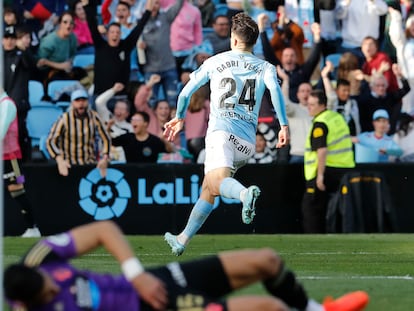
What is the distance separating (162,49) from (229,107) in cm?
801

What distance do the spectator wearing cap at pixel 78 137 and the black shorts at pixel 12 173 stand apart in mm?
643

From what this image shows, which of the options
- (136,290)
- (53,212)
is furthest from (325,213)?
(136,290)

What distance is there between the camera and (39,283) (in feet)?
21.2

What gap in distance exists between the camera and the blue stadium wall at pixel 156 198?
18.7 meters

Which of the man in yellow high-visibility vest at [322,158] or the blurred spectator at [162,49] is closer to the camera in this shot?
the man in yellow high-visibility vest at [322,158]

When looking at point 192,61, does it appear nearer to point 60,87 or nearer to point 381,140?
point 60,87

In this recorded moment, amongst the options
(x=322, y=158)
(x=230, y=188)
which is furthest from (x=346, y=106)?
(x=230, y=188)

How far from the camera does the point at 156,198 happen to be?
1877cm

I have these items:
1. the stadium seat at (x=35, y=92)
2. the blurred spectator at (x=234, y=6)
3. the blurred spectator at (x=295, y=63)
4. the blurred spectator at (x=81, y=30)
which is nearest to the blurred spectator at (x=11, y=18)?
the stadium seat at (x=35, y=92)

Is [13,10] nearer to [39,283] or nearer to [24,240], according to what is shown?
[24,240]

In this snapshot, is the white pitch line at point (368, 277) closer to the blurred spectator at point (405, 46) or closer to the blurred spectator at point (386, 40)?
the blurred spectator at point (405, 46)

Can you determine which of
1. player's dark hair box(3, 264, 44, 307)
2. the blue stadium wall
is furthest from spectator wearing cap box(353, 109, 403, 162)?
player's dark hair box(3, 264, 44, 307)

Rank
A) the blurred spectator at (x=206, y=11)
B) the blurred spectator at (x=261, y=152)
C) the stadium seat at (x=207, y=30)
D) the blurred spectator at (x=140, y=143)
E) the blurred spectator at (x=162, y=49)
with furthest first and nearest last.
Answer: the blurred spectator at (x=206, y=11), the stadium seat at (x=207, y=30), the blurred spectator at (x=162, y=49), the blurred spectator at (x=261, y=152), the blurred spectator at (x=140, y=143)

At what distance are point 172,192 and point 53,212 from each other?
1880mm
